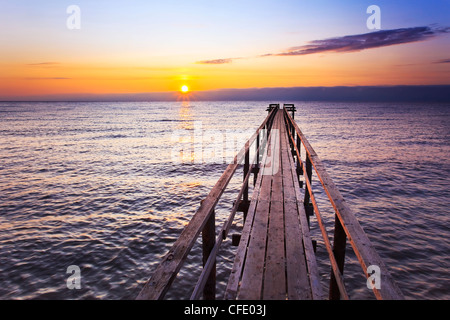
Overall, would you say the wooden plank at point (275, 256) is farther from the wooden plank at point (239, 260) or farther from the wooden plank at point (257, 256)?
the wooden plank at point (239, 260)

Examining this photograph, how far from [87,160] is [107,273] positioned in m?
17.1

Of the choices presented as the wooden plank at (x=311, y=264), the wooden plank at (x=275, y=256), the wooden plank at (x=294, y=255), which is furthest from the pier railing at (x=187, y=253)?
the wooden plank at (x=311, y=264)

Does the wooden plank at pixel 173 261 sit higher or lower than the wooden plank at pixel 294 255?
higher

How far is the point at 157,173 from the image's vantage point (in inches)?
732

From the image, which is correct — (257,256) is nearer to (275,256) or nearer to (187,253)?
(275,256)

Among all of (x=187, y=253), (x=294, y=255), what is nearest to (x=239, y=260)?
(x=294, y=255)

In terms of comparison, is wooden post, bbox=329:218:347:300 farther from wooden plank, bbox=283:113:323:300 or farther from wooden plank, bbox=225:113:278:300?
wooden plank, bbox=225:113:278:300

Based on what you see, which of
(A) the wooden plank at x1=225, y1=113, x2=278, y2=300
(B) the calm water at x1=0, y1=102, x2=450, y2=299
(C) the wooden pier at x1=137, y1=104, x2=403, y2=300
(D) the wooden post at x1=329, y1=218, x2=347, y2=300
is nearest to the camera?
(C) the wooden pier at x1=137, y1=104, x2=403, y2=300

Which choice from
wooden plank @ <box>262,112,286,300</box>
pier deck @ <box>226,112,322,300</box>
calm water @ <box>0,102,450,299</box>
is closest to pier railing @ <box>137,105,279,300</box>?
pier deck @ <box>226,112,322,300</box>

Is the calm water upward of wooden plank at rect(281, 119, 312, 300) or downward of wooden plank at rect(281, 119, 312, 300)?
downward

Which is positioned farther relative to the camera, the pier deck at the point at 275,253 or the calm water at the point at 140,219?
the calm water at the point at 140,219

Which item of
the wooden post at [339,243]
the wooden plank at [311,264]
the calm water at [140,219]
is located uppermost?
the wooden post at [339,243]
